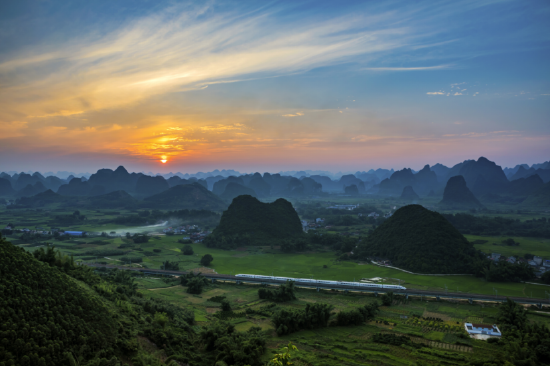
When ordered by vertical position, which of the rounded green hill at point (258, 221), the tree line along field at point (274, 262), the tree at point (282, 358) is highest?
the tree at point (282, 358)

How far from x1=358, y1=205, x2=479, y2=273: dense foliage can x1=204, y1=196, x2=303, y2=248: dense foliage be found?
782 inches

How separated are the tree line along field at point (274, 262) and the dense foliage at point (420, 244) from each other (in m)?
2.63

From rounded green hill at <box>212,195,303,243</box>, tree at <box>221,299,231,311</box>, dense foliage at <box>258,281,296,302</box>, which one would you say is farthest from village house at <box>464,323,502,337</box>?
rounded green hill at <box>212,195,303,243</box>

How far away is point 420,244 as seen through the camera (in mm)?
48250

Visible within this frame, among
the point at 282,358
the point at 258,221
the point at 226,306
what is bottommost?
the point at 226,306

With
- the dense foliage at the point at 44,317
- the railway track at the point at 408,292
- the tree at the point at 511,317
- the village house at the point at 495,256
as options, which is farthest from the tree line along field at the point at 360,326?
the village house at the point at 495,256

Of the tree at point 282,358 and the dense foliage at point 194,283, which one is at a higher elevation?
the tree at point 282,358

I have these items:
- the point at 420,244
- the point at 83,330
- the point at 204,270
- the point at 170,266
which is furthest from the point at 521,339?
the point at 170,266

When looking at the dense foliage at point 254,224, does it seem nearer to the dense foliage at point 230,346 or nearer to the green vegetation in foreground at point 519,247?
the green vegetation in foreground at point 519,247

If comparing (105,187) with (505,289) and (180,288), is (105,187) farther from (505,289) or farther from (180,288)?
(505,289)

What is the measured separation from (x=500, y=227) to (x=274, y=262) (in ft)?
179

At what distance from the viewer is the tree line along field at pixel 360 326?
22.1 meters

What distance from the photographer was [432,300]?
33219 millimetres

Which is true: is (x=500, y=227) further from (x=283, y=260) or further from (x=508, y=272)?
(x=283, y=260)
